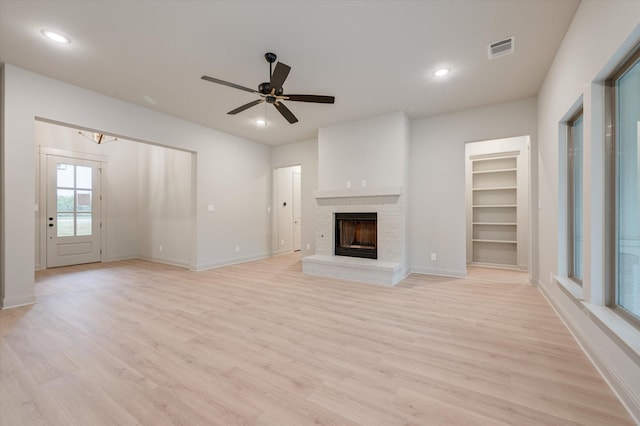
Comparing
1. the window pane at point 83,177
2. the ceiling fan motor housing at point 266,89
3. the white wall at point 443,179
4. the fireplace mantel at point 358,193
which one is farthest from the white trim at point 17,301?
the white wall at point 443,179

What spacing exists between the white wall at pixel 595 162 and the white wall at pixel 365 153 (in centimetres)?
206

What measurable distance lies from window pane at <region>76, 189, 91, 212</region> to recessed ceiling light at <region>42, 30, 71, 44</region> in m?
4.41

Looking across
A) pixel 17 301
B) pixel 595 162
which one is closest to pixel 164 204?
pixel 17 301

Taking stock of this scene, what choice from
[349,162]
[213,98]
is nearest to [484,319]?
[349,162]

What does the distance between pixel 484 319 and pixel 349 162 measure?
10.7 ft

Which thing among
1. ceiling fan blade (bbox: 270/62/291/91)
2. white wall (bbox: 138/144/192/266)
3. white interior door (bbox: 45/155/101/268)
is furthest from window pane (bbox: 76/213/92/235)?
ceiling fan blade (bbox: 270/62/291/91)

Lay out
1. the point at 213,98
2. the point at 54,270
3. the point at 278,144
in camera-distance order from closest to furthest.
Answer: the point at 213,98 < the point at 54,270 < the point at 278,144

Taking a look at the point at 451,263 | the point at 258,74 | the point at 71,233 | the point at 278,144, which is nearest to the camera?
the point at 258,74

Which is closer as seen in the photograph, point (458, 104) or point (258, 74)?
point (258, 74)

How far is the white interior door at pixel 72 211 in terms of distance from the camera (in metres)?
5.57

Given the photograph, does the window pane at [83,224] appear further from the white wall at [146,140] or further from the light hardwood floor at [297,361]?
the light hardwood floor at [297,361]

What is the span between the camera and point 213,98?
408 cm

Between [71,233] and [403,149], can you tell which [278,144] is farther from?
[71,233]

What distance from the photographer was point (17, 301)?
323 cm
